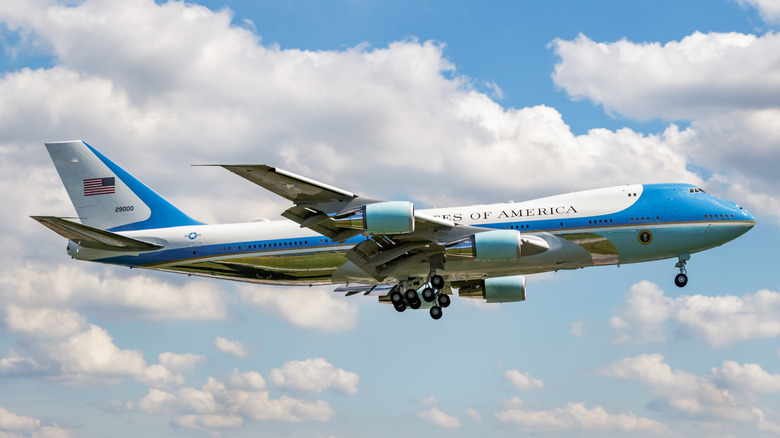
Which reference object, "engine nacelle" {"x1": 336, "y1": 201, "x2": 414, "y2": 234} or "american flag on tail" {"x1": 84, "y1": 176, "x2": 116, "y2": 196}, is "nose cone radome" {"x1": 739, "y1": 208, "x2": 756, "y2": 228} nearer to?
"engine nacelle" {"x1": 336, "y1": 201, "x2": 414, "y2": 234}

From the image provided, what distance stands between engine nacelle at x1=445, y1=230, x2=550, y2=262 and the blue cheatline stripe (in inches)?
639

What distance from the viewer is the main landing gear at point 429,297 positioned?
41559mm

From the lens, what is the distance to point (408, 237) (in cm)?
3950

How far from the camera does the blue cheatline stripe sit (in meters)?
46.7

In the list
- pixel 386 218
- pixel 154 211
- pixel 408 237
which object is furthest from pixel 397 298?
pixel 154 211

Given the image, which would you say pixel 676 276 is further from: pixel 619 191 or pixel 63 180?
pixel 63 180

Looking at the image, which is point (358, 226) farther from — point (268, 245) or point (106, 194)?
point (106, 194)

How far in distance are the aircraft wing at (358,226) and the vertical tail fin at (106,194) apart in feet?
38.1

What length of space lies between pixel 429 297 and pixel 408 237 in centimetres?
489

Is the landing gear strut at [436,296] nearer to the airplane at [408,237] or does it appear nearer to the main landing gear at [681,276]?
the airplane at [408,237]

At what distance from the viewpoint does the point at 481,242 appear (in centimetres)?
3838

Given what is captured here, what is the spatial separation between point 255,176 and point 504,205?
14222 millimetres

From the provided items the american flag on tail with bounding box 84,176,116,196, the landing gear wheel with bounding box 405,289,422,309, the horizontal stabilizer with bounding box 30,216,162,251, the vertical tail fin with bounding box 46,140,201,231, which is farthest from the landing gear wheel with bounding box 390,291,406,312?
the american flag on tail with bounding box 84,176,116,196

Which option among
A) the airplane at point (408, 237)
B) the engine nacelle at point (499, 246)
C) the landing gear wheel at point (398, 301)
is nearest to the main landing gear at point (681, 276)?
the airplane at point (408, 237)
